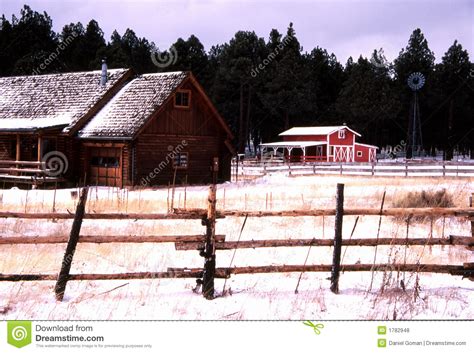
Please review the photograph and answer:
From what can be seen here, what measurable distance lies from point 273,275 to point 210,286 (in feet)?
5.44

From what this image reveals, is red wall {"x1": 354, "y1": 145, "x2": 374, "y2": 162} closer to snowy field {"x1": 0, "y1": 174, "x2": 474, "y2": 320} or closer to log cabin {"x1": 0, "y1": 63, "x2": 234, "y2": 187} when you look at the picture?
log cabin {"x1": 0, "y1": 63, "x2": 234, "y2": 187}

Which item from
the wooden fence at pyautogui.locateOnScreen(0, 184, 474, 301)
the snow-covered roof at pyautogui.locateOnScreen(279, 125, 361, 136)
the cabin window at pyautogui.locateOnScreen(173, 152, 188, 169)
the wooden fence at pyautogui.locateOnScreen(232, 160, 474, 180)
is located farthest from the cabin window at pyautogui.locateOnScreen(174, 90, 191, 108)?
the snow-covered roof at pyautogui.locateOnScreen(279, 125, 361, 136)

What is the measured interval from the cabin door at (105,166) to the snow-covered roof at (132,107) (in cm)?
101

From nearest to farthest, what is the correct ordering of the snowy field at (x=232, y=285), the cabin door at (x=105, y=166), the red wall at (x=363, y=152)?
the snowy field at (x=232, y=285) → the cabin door at (x=105, y=166) → the red wall at (x=363, y=152)

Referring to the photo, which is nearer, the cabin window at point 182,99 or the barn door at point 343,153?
the cabin window at point 182,99

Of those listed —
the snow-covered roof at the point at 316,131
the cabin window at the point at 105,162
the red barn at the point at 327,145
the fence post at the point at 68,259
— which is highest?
the snow-covered roof at the point at 316,131

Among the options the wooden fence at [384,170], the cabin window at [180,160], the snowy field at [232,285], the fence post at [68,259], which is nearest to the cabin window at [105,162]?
the cabin window at [180,160]

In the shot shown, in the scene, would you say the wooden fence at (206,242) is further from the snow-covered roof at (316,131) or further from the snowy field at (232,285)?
the snow-covered roof at (316,131)

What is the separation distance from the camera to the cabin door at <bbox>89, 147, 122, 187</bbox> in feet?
79.4

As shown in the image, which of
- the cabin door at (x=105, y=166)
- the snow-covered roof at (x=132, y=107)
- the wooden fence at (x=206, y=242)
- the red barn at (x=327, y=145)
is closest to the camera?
the wooden fence at (x=206, y=242)

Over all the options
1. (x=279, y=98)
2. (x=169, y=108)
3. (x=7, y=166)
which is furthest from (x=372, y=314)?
(x=279, y=98)

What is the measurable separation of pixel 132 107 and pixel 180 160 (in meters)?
3.40

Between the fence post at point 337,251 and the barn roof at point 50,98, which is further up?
the barn roof at point 50,98

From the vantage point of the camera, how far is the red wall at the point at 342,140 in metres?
52.0
